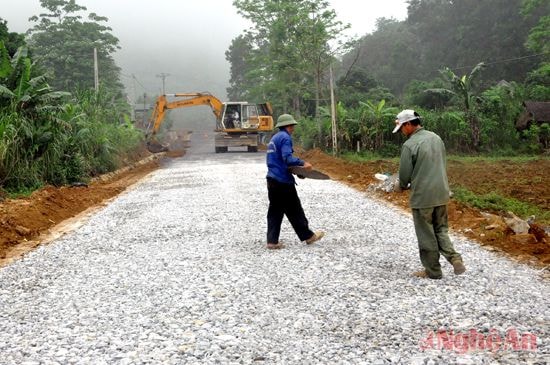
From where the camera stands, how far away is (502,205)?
→ 10938 millimetres

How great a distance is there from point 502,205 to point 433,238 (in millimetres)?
5880

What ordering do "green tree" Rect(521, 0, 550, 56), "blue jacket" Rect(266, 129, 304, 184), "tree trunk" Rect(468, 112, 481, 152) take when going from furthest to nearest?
1. "green tree" Rect(521, 0, 550, 56)
2. "tree trunk" Rect(468, 112, 481, 152)
3. "blue jacket" Rect(266, 129, 304, 184)

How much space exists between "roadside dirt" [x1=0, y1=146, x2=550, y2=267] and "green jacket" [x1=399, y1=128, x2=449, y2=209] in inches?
72.3

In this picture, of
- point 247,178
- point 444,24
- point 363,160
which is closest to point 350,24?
point 363,160

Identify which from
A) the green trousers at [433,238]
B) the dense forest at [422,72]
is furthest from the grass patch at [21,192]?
the dense forest at [422,72]

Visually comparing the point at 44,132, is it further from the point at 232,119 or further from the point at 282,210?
the point at 232,119

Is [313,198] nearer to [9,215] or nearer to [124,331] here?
[9,215]

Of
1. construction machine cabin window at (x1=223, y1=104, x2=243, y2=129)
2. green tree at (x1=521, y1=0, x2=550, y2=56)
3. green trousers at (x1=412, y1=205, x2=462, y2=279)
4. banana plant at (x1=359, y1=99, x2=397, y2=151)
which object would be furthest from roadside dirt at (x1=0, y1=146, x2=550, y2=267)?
green tree at (x1=521, y1=0, x2=550, y2=56)

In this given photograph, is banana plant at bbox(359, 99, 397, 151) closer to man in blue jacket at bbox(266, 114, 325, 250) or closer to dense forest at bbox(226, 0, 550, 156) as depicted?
dense forest at bbox(226, 0, 550, 156)

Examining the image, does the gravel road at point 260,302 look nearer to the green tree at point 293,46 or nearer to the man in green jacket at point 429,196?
the man in green jacket at point 429,196

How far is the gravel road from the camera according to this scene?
416cm

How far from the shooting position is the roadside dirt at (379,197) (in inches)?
306

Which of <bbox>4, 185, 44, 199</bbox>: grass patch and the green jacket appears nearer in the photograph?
the green jacket

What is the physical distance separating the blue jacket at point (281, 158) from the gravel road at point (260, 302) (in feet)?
3.54
